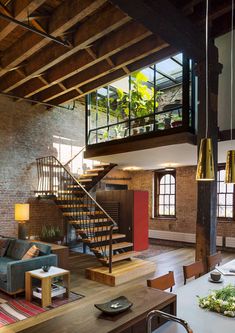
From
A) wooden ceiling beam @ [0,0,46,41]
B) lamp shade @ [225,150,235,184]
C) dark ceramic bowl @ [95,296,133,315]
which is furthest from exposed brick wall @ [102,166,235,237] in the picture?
dark ceramic bowl @ [95,296,133,315]

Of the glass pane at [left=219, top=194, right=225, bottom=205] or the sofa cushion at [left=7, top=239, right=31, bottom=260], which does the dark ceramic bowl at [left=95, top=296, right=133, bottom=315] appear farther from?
the glass pane at [left=219, top=194, right=225, bottom=205]

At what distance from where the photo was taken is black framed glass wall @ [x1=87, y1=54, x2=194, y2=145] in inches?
235

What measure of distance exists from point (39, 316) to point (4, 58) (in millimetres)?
5222

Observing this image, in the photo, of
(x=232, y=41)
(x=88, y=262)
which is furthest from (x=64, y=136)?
(x=232, y=41)

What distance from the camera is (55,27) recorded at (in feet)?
16.1

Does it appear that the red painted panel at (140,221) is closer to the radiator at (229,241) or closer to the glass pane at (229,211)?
the radiator at (229,241)

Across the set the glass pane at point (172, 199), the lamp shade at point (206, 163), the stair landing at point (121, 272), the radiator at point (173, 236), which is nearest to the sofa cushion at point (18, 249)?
the stair landing at point (121, 272)

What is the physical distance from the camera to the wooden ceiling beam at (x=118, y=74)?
235 inches

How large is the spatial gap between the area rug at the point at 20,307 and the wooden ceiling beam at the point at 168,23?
14.0 feet

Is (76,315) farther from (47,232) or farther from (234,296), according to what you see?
(47,232)

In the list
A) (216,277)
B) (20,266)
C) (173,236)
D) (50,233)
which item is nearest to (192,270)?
(216,277)

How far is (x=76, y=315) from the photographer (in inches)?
70.0

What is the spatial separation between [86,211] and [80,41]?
4251 mm

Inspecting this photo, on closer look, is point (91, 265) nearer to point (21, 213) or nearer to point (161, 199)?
point (21, 213)
